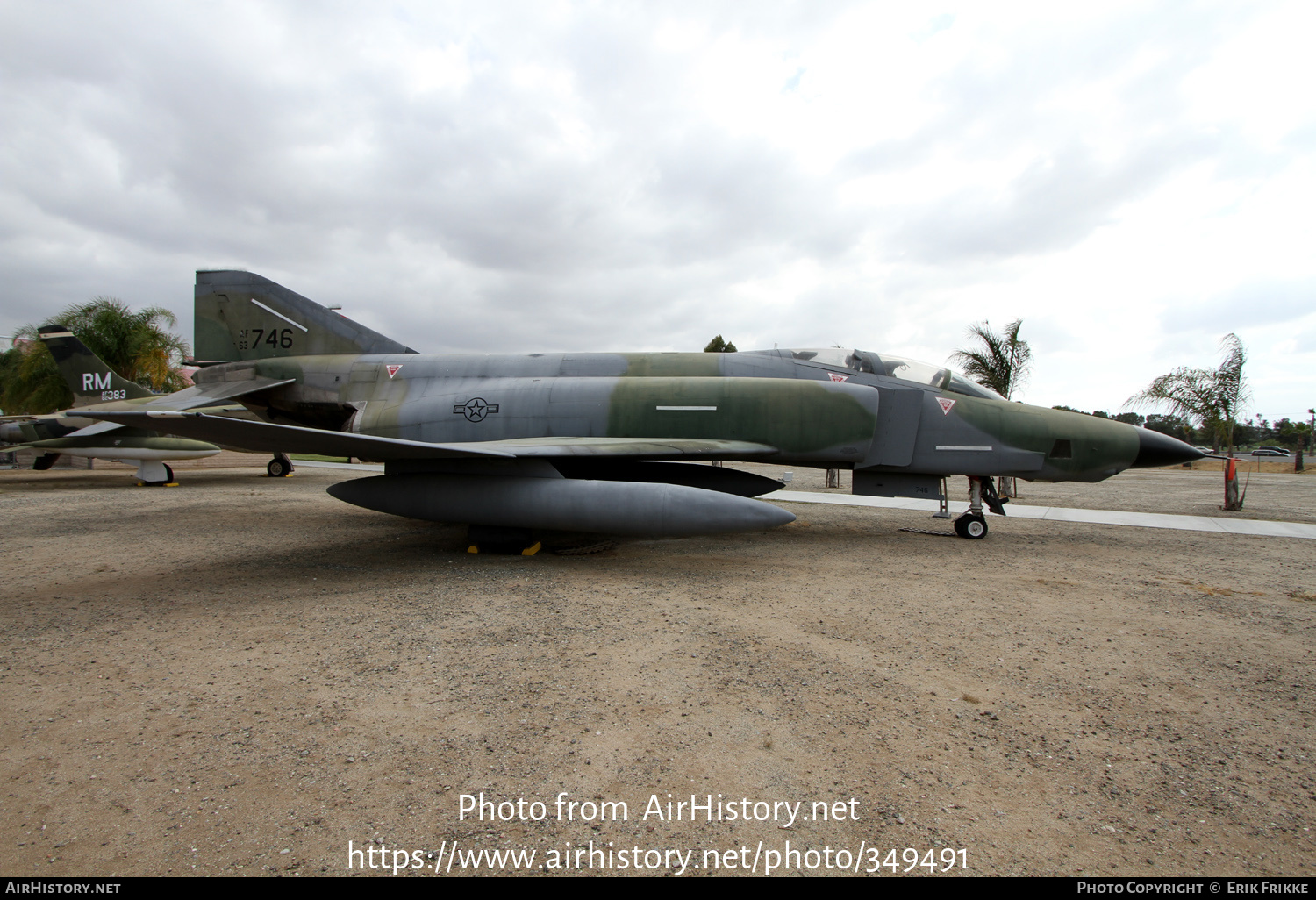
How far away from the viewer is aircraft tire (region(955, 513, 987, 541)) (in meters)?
7.22

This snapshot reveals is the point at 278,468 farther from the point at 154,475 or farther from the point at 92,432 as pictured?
the point at 92,432

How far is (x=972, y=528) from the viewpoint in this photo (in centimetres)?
724

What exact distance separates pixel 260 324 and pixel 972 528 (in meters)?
10.9

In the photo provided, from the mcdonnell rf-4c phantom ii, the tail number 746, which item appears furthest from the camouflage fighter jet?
the mcdonnell rf-4c phantom ii

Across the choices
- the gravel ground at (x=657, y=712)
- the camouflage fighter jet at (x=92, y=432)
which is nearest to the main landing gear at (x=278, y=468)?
the camouflage fighter jet at (x=92, y=432)

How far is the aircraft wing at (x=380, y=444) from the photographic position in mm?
4309

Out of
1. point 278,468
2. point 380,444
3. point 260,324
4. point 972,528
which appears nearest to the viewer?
point 380,444

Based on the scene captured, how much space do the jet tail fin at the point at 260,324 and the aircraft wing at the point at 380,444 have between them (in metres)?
3.27

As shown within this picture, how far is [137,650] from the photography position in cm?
329

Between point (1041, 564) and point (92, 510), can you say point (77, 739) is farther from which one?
point (92, 510)

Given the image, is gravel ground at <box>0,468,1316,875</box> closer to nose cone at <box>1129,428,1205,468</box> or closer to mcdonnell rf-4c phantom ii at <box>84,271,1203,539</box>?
mcdonnell rf-4c phantom ii at <box>84,271,1203,539</box>

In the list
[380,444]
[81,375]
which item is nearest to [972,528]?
[380,444]

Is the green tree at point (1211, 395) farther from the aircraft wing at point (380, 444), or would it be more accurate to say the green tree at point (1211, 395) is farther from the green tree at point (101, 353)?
the green tree at point (101, 353)

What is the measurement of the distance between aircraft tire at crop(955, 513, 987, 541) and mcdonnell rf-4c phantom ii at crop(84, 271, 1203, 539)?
3cm
